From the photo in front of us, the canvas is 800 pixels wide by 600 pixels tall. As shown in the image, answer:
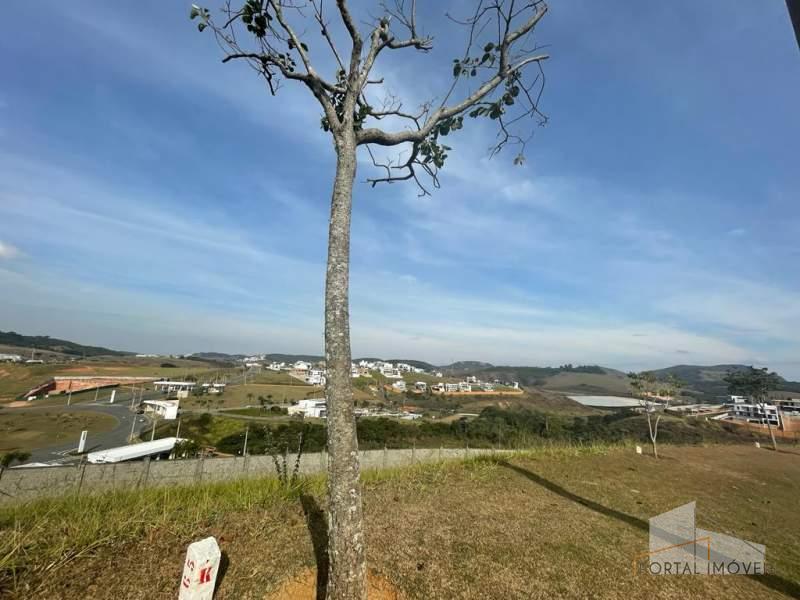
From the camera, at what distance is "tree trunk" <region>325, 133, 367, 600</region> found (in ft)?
8.15

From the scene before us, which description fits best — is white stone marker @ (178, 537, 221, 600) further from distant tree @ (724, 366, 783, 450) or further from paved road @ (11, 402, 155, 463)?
distant tree @ (724, 366, 783, 450)

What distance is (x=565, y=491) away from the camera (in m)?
7.16

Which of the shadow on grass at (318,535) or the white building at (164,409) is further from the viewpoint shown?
the white building at (164,409)

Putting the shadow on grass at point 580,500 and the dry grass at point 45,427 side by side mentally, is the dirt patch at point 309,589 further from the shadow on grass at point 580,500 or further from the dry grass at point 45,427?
the dry grass at point 45,427

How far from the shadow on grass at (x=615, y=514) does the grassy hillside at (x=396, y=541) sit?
25 millimetres

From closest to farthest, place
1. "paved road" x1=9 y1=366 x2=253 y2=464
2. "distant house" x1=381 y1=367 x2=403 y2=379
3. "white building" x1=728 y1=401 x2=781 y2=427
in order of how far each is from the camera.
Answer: "paved road" x1=9 y1=366 x2=253 y2=464
"white building" x1=728 y1=401 x2=781 y2=427
"distant house" x1=381 y1=367 x2=403 y2=379

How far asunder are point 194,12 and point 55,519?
5272 millimetres

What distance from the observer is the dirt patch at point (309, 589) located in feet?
9.16

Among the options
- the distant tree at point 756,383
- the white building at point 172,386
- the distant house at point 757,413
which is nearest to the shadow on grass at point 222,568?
the distant house at point 757,413

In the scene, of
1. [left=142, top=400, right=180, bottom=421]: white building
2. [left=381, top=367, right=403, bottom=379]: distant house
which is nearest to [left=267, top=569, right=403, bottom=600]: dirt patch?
[left=142, top=400, right=180, bottom=421]: white building

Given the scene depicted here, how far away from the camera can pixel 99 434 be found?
47906 mm

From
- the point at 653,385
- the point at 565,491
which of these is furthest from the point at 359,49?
the point at 653,385

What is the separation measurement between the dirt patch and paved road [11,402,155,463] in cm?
3547

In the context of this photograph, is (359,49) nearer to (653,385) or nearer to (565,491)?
(565,491)
